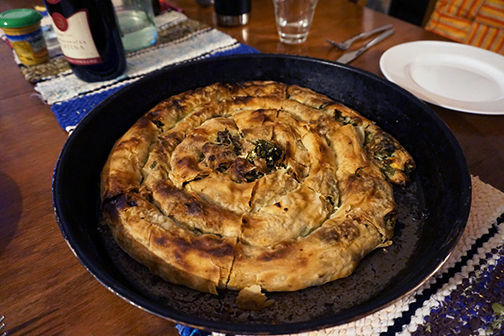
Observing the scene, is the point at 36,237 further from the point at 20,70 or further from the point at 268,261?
the point at 20,70

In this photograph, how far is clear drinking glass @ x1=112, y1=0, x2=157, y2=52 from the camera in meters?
2.14

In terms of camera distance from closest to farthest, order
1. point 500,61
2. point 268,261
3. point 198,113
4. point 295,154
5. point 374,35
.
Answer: point 268,261 < point 295,154 < point 198,113 < point 500,61 < point 374,35

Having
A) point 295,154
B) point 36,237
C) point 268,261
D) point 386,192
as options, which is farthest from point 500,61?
point 36,237

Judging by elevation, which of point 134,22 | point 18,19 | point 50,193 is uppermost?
point 18,19

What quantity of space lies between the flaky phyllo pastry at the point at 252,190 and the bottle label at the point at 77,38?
0.57 m

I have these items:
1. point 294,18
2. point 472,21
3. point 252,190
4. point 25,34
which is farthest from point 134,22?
point 472,21

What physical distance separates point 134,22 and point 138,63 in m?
0.33

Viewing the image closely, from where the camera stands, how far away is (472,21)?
312 centimetres

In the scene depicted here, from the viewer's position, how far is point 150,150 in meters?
1.28

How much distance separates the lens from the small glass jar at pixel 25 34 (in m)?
1.79

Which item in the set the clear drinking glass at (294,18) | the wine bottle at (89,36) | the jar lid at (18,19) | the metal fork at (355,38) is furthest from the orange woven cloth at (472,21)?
the jar lid at (18,19)

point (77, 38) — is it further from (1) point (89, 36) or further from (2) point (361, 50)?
(2) point (361, 50)

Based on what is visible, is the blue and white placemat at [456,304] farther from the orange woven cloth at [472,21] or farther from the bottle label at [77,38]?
the orange woven cloth at [472,21]

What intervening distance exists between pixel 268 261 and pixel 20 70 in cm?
192
